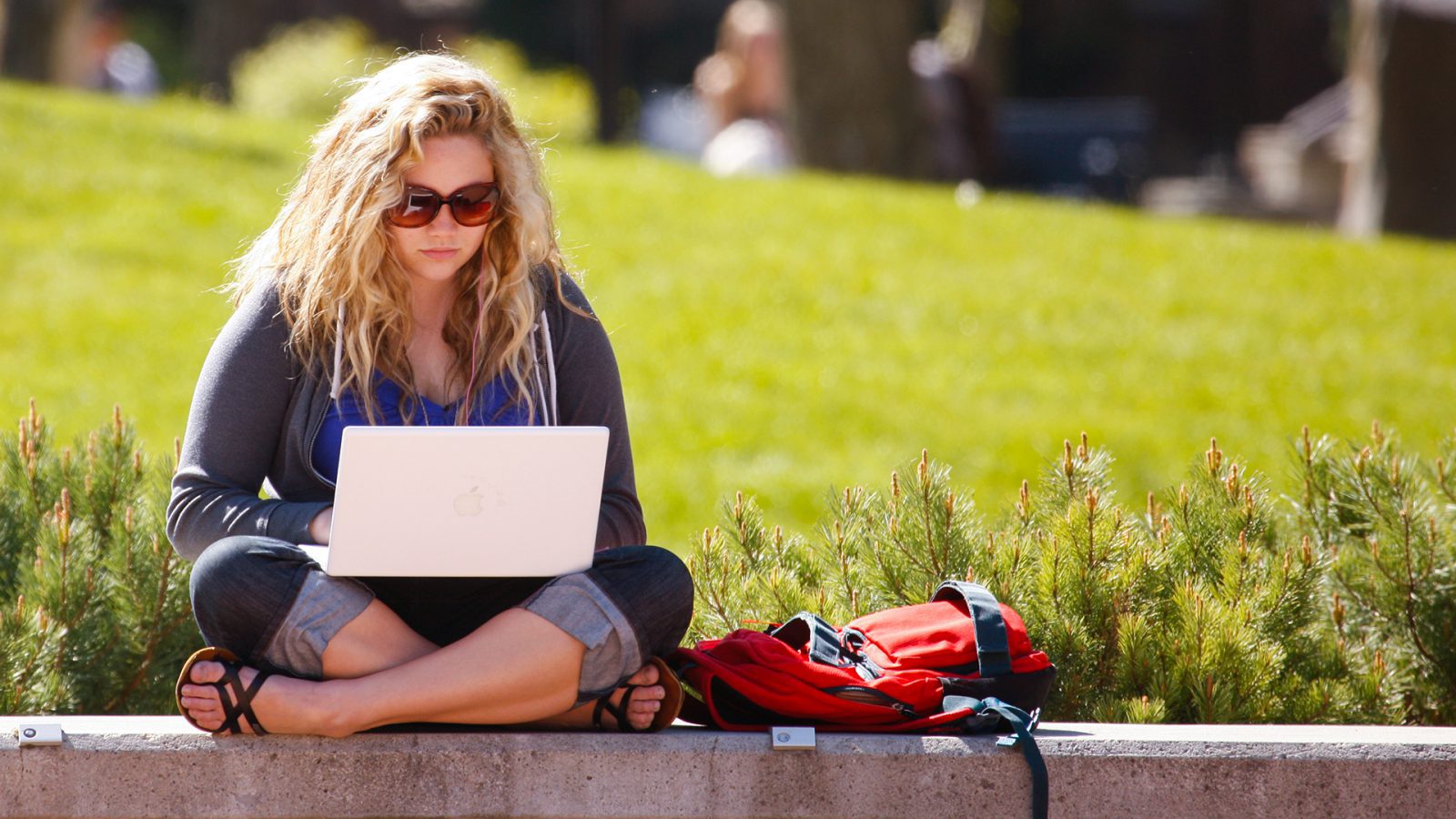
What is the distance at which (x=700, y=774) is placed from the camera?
277 centimetres

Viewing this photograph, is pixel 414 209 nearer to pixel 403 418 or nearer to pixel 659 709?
pixel 403 418

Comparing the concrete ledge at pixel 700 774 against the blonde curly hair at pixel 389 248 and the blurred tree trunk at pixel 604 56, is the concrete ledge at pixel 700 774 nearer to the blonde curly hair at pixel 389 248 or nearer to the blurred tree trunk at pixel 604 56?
the blonde curly hair at pixel 389 248

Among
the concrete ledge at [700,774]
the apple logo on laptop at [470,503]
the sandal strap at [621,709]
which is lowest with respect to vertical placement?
the concrete ledge at [700,774]

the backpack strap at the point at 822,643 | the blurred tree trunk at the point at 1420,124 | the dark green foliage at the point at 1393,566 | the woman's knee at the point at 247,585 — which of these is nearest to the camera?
the woman's knee at the point at 247,585

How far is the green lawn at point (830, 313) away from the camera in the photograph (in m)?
7.21

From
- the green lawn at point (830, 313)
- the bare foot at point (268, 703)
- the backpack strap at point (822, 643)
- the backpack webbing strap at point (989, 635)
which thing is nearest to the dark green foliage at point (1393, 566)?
the backpack webbing strap at point (989, 635)

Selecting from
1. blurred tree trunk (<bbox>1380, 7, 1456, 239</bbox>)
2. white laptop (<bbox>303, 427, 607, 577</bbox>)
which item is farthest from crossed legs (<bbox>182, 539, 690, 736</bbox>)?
blurred tree trunk (<bbox>1380, 7, 1456, 239</bbox>)

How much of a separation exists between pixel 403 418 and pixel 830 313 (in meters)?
5.61

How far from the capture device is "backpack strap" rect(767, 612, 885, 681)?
2.99 m

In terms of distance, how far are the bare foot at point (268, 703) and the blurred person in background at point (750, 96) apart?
844 centimetres

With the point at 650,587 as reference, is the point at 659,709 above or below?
below

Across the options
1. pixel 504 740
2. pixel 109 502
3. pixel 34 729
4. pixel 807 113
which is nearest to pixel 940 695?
pixel 504 740

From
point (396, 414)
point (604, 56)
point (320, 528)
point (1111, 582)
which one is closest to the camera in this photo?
point (320, 528)

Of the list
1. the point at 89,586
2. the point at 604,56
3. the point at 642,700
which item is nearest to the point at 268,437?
the point at 89,586
